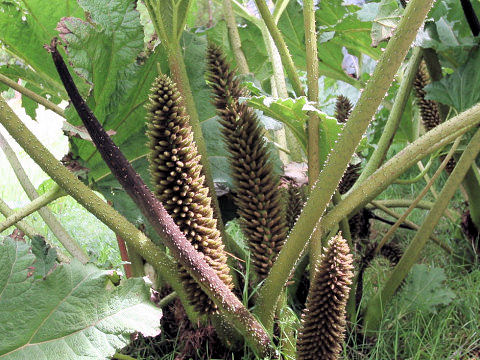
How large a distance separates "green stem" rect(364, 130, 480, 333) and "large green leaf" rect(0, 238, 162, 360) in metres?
0.61

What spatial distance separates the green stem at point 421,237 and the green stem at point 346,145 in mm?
369

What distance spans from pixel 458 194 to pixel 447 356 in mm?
1286

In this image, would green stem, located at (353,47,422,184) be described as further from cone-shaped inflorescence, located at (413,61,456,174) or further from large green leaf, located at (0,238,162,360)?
large green leaf, located at (0,238,162,360)

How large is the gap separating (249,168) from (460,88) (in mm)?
625

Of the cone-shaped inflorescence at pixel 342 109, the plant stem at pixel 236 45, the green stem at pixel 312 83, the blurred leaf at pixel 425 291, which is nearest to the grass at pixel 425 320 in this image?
the blurred leaf at pixel 425 291

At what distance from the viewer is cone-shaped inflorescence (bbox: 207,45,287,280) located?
108 centimetres

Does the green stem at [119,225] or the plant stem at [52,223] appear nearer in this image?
the green stem at [119,225]

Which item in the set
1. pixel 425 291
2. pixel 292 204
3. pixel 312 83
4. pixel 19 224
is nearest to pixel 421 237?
pixel 425 291

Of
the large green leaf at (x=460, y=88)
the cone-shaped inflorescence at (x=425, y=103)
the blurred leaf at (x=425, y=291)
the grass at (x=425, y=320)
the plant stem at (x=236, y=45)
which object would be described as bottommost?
the grass at (x=425, y=320)

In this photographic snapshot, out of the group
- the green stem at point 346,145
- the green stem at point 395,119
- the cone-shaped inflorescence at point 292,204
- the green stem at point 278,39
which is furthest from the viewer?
the green stem at point 395,119

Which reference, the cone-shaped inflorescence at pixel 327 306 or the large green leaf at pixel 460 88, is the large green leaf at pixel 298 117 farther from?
the large green leaf at pixel 460 88

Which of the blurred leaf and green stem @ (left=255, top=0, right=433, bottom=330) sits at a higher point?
green stem @ (left=255, top=0, right=433, bottom=330)

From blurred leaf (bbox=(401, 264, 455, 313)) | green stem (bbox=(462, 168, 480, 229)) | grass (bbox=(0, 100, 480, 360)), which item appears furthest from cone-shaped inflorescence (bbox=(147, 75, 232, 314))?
green stem (bbox=(462, 168, 480, 229))

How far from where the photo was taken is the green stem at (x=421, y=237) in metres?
1.28
